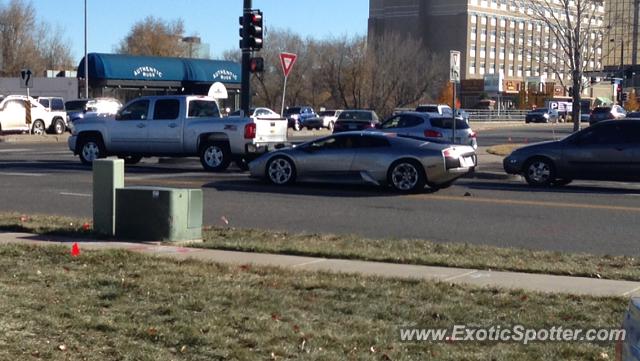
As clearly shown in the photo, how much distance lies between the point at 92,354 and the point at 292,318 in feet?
5.63

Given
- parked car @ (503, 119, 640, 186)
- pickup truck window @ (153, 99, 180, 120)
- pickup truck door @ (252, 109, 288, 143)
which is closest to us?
parked car @ (503, 119, 640, 186)

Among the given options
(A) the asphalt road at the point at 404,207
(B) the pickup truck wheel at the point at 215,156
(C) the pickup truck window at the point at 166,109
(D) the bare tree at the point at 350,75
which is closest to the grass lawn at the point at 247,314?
(A) the asphalt road at the point at 404,207

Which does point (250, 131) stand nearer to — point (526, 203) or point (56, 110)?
point (526, 203)

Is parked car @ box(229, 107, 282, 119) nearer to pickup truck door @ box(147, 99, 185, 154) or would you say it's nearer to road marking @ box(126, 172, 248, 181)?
road marking @ box(126, 172, 248, 181)

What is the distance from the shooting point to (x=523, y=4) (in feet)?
132

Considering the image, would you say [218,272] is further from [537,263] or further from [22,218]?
[22,218]

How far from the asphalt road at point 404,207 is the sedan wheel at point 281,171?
249 millimetres

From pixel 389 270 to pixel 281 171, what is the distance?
10438mm

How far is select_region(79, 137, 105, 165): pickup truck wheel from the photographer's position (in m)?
25.5

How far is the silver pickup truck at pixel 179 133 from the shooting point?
23.9 meters

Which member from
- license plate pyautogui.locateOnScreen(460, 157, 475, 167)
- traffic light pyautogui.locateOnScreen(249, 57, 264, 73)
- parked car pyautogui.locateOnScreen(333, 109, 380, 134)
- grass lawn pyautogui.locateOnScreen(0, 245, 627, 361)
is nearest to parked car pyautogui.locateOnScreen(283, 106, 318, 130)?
parked car pyautogui.locateOnScreen(333, 109, 380, 134)

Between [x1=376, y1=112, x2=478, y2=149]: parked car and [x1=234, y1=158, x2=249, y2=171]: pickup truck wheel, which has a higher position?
[x1=376, y1=112, x2=478, y2=149]: parked car

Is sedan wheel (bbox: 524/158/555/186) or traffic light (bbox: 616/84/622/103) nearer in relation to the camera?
sedan wheel (bbox: 524/158/555/186)

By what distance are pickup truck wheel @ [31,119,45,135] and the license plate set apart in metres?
29.3
